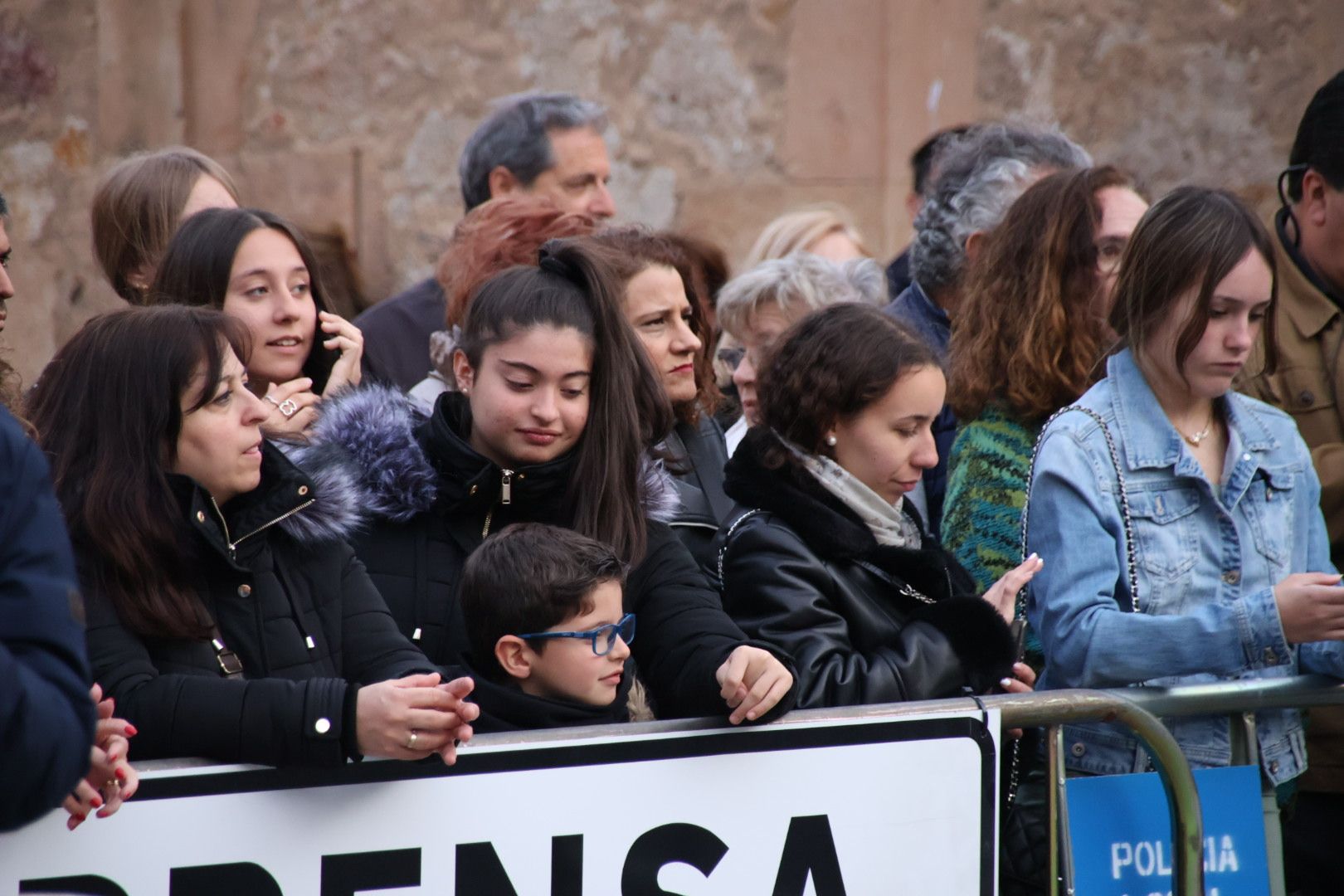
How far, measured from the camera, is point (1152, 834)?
121 inches

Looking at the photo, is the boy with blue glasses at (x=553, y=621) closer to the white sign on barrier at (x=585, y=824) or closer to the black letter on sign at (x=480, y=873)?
the white sign on barrier at (x=585, y=824)

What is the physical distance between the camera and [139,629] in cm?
258

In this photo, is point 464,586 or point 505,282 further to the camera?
point 505,282

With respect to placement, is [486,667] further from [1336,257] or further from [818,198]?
[818,198]

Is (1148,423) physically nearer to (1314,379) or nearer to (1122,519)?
(1122,519)

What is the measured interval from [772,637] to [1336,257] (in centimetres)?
172

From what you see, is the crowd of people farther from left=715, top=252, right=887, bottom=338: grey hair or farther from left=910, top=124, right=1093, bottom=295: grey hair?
left=715, top=252, right=887, bottom=338: grey hair

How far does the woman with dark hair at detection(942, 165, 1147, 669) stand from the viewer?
11.7 feet

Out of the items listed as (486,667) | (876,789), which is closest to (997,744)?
(876,789)

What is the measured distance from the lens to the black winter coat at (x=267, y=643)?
2477mm

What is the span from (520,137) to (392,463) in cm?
245

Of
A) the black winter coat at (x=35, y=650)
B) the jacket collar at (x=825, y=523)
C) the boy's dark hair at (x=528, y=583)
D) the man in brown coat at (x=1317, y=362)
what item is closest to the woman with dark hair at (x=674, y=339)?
the jacket collar at (x=825, y=523)

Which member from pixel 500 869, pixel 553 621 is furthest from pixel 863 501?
pixel 500 869

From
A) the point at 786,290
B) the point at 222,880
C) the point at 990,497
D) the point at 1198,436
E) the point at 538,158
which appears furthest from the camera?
the point at 538,158
